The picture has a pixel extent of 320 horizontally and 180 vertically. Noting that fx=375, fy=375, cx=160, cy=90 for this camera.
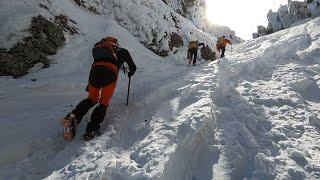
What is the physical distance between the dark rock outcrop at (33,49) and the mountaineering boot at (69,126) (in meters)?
6.61

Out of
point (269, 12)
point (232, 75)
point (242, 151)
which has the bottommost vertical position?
point (242, 151)

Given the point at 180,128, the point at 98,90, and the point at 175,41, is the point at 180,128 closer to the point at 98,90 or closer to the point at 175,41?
the point at 98,90

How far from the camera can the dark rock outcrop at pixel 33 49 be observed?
1241cm

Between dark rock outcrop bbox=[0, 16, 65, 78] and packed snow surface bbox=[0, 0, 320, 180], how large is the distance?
29.8 inches

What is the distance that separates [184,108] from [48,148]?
9.65 feet

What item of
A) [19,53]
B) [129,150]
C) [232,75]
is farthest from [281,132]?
[19,53]

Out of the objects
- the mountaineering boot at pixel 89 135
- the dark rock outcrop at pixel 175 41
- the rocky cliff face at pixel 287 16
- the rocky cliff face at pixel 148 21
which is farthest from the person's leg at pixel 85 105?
the rocky cliff face at pixel 287 16

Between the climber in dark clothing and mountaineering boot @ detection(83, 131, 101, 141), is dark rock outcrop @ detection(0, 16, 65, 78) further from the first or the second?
mountaineering boot @ detection(83, 131, 101, 141)

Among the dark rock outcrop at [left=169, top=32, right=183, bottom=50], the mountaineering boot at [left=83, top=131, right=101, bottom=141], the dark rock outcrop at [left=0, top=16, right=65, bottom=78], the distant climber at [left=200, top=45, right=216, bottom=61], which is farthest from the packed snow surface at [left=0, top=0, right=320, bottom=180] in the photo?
the distant climber at [left=200, top=45, right=216, bottom=61]

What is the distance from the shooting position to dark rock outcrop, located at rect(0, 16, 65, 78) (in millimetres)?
12406

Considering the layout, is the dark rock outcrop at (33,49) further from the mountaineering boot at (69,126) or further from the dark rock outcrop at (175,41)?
the dark rock outcrop at (175,41)

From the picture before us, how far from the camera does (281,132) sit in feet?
22.5

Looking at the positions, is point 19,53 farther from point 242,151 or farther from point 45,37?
point 242,151

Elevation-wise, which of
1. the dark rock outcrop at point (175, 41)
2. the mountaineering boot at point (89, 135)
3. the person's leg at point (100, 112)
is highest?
the dark rock outcrop at point (175, 41)
